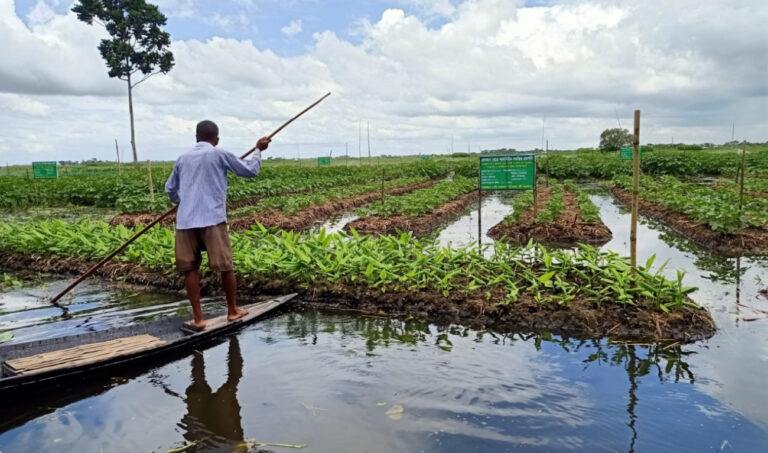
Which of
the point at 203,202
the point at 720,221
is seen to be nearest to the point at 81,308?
the point at 203,202

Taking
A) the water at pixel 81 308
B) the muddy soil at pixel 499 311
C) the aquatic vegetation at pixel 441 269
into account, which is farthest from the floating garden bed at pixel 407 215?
the water at pixel 81 308

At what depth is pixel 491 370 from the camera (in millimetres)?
4453

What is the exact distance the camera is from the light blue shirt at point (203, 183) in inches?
194

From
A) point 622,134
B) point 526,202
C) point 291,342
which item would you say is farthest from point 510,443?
point 622,134

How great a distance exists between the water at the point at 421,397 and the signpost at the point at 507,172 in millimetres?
5439

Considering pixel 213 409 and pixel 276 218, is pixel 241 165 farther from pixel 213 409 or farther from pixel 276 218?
pixel 276 218

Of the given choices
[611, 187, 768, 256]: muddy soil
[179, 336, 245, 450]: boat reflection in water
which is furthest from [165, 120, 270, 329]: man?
[611, 187, 768, 256]: muddy soil

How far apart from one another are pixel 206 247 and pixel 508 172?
7272 millimetres

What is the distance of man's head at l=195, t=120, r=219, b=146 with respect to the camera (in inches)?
202

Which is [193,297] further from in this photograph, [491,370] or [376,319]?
[491,370]

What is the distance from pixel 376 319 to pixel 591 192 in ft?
62.2

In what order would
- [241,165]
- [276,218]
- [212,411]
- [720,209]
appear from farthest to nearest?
[276,218] → [720,209] → [241,165] → [212,411]

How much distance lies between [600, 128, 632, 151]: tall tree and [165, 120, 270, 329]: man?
2318 inches

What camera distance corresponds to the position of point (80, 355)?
4.34 meters
